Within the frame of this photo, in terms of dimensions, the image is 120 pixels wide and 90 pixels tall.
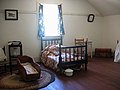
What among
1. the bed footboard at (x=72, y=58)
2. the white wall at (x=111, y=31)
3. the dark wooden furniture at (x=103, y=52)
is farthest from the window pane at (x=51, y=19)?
the white wall at (x=111, y=31)

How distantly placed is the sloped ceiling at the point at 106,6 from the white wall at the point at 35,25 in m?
0.24

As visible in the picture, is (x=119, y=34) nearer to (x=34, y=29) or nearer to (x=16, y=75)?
(x=34, y=29)

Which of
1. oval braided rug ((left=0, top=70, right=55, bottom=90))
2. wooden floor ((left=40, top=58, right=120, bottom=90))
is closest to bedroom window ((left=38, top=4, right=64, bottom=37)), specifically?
wooden floor ((left=40, top=58, right=120, bottom=90))

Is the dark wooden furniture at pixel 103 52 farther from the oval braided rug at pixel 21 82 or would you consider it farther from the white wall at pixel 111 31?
the oval braided rug at pixel 21 82

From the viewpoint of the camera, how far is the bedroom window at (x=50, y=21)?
258 inches

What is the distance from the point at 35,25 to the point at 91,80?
3277 mm

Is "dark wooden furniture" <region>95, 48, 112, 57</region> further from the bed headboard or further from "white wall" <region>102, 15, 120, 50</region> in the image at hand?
the bed headboard

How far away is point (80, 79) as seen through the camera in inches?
177

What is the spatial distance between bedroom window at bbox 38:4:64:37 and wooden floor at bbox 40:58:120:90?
2.21 metres

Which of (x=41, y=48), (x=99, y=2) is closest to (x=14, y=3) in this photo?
(x=41, y=48)

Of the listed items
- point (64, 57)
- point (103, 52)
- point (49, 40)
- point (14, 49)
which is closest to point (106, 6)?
point (103, 52)

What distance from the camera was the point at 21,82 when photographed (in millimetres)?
4176

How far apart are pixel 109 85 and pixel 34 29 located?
372 cm

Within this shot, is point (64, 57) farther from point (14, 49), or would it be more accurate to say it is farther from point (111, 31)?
point (111, 31)
